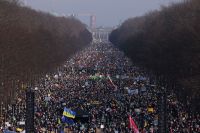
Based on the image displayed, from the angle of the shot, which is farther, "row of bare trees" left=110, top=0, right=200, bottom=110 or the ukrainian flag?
"row of bare trees" left=110, top=0, right=200, bottom=110

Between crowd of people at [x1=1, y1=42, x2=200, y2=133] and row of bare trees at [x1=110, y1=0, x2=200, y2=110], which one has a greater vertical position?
row of bare trees at [x1=110, y1=0, x2=200, y2=110]

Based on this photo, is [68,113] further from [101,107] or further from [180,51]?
[180,51]

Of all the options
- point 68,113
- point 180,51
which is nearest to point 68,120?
point 68,113

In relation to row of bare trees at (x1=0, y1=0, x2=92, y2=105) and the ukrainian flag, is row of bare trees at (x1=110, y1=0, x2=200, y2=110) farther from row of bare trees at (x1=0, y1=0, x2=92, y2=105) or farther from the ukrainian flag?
row of bare trees at (x1=0, y1=0, x2=92, y2=105)

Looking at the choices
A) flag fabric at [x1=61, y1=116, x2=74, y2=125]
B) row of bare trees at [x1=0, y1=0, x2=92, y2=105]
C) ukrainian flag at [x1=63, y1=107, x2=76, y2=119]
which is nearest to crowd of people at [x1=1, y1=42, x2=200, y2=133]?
flag fabric at [x1=61, y1=116, x2=74, y2=125]

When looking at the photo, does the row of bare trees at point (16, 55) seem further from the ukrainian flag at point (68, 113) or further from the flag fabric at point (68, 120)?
the ukrainian flag at point (68, 113)

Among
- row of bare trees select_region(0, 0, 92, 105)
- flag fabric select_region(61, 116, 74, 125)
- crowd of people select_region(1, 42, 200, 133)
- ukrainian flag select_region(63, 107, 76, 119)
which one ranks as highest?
row of bare trees select_region(0, 0, 92, 105)

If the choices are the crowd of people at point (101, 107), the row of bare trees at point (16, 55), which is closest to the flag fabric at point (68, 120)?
the crowd of people at point (101, 107)

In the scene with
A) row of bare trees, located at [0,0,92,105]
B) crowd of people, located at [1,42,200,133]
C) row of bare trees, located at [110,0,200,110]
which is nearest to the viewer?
crowd of people, located at [1,42,200,133]
